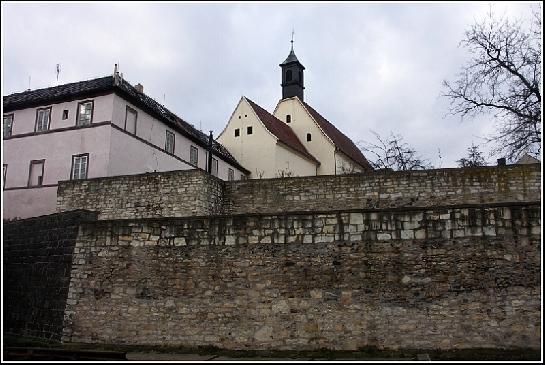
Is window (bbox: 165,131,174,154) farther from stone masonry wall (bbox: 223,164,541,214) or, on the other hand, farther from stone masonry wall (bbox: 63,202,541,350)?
stone masonry wall (bbox: 63,202,541,350)

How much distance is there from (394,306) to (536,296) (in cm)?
268

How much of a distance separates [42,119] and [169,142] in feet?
18.6

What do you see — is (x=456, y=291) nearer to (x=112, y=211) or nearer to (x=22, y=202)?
(x=112, y=211)

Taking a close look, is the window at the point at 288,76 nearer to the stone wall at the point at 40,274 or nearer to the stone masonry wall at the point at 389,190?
the stone masonry wall at the point at 389,190

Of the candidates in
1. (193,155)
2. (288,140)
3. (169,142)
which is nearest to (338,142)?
(288,140)

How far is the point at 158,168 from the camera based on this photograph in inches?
950

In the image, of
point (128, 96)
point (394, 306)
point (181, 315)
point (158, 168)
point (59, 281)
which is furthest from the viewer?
point (158, 168)

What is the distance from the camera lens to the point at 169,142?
25.3m

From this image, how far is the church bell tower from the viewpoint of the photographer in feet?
135

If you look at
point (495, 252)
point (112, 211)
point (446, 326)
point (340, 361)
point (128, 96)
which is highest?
point (128, 96)

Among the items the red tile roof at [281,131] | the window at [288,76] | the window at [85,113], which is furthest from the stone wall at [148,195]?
the window at [288,76]

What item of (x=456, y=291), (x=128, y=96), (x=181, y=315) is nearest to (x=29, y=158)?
(x=128, y=96)

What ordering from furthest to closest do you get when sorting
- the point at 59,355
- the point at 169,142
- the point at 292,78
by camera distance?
the point at 292,78 < the point at 169,142 < the point at 59,355

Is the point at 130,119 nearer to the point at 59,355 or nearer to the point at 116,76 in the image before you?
the point at 116,76
